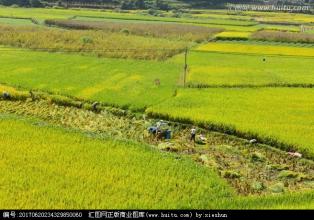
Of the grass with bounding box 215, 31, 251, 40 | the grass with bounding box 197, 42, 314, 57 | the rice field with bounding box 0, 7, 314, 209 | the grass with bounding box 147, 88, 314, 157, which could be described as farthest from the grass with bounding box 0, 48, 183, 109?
the grass with bounding box 215, 31, 251, 40

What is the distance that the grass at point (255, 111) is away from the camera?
14.1 m

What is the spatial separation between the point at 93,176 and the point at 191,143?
448 centimetres

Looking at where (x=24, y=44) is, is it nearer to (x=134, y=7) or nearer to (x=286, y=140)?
(x=286, y=140)

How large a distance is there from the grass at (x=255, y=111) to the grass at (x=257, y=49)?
11531 mm

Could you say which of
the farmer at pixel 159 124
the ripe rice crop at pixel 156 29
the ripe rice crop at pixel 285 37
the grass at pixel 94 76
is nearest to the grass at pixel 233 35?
the ripe rice crop at pixel 285 37

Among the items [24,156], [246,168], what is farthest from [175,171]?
[24,156]

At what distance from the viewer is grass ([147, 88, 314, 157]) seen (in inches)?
555

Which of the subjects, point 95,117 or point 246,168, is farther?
point 95,117

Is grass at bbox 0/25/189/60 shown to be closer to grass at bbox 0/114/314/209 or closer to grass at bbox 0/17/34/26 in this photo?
grass at bbox 0/17/34/26

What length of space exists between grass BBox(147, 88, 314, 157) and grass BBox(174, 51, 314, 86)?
1.47 metres

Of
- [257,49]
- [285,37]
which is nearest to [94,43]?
[257,49]

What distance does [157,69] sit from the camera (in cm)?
2409

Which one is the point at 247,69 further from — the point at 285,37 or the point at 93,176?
the point at 93,176

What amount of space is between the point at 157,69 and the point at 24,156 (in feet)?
44.3
